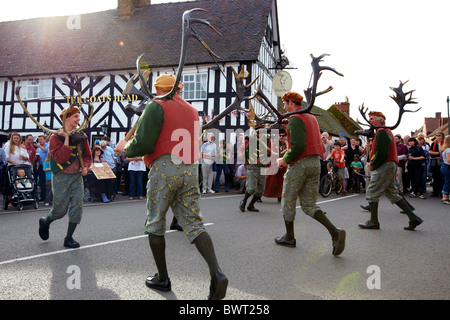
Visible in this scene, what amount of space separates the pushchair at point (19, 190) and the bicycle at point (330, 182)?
8.71 m

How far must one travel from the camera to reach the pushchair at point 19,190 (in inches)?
364

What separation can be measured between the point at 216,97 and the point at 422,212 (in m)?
13.8

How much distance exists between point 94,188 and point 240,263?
8.03 meters

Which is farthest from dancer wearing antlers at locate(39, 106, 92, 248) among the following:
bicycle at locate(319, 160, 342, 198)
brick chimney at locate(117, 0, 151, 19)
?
brick chimney at locate(117, 0, 151, 19)

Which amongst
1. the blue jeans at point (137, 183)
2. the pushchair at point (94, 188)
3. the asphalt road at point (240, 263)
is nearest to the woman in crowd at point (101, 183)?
the pushchair at point (94, 188)

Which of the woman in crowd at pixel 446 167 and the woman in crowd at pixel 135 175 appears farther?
the woman in crowd at pixel 135 175

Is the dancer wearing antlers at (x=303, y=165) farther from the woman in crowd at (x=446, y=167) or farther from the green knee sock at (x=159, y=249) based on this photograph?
the woman in crowd at (x=446, y=167)

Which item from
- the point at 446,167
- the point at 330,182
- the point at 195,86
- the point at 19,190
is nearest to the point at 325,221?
the point at 19,190

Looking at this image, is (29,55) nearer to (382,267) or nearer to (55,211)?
(55,211)

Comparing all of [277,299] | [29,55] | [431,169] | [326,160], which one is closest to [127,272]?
[277,299]

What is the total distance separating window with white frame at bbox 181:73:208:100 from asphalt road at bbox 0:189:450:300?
588 inches

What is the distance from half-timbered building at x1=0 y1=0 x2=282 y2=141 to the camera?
2117 centimetres

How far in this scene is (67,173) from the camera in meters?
5.12

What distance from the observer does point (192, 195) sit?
338 centimetres
